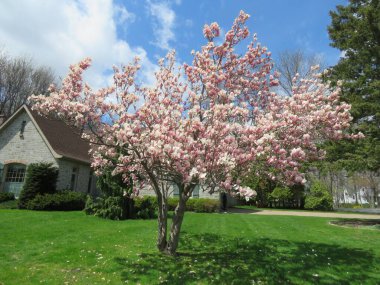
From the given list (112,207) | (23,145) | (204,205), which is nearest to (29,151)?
Result: (23,145)

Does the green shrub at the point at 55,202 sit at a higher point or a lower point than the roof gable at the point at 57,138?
lower

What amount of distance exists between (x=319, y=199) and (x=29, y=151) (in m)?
25.4

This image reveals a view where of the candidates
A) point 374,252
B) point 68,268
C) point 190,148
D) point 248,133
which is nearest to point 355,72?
point 374,252

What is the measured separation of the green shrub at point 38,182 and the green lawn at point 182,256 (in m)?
5.89

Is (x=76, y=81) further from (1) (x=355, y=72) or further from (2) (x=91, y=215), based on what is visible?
(1) (x=355, y=72)

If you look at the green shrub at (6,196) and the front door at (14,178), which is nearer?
the green shrub at (6,196)

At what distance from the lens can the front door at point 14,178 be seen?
20359 mm

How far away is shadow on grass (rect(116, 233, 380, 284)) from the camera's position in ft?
21.3

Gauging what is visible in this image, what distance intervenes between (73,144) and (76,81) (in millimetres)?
16983

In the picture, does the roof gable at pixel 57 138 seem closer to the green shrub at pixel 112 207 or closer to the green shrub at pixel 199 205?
the green shrub at pixel 112 207

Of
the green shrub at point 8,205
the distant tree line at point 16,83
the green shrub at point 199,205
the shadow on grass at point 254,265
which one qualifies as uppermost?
the distant tree line at point 16,83

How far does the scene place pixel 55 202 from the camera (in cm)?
1731

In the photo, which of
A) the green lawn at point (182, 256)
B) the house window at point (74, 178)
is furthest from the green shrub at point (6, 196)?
the green lawn at point (182, 256)

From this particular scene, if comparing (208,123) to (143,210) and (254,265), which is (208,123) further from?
(143,210)
